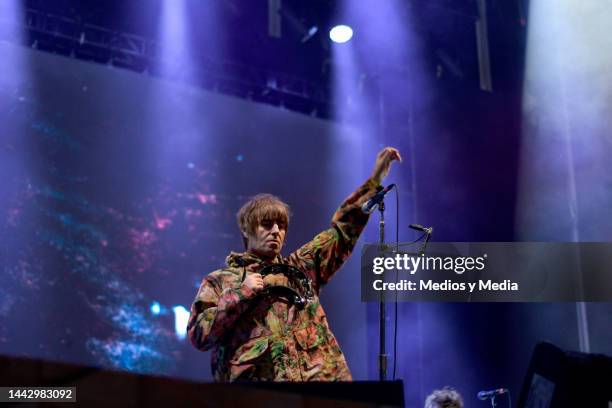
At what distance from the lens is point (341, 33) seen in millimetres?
7125

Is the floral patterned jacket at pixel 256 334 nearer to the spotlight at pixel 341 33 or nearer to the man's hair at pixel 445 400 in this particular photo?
the man's hair at pixel 445 400

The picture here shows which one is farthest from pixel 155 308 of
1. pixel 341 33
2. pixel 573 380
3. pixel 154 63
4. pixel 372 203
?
pixel 573 380

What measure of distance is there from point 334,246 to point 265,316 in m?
0.56

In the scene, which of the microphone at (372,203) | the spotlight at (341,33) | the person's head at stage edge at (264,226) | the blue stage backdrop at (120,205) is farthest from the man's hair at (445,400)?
the spotlight at (341,33)

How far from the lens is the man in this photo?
2.66 m

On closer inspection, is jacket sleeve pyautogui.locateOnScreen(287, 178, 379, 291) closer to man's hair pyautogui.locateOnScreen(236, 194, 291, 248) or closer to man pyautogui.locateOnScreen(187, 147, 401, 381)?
man pyautogui.locateOnScreen(187, 147, 401, 381)

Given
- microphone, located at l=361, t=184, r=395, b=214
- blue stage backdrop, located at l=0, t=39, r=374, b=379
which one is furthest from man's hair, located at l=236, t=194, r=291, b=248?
blue stage backdrop, located at l=0, t=39, r=374, b=379

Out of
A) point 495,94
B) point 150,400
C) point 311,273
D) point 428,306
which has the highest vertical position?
point 495,94

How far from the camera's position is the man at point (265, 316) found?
105 inches

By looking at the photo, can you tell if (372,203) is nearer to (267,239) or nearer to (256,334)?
(267,239)

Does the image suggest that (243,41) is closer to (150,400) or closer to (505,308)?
(505,308)

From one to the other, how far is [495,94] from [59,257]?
4757mm

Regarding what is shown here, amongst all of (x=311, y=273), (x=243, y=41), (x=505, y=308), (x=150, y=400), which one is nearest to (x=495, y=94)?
(x=505, y=308)

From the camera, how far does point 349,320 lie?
24.1ft
